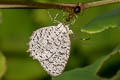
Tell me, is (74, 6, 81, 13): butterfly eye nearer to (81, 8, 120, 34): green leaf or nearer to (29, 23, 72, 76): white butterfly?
(81, 8, 120, 34): green leaf

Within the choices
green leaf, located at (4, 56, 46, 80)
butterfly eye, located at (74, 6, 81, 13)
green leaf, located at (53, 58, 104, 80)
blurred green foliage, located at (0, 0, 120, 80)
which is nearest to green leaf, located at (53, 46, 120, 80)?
green leaf, located at (53, 58, 104, 80)

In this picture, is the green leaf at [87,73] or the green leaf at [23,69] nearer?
the green leaf at [87,73]

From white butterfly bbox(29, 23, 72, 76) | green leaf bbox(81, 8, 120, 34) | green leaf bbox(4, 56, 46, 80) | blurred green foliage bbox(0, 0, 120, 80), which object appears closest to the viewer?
green leaf bbox(81, 8, 120, 34)

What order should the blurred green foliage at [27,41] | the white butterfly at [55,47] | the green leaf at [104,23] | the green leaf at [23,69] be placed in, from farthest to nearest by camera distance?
the green leaf at [23,69] < the blurred green foliage at [27,41] < the white butterfly at [55,47] < the green leaf at [104,23]

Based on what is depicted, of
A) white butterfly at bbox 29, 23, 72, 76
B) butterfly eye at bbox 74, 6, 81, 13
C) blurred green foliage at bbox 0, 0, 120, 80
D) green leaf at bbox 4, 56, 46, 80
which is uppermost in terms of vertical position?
butterfly eye at bbox 74, 6, 81, 13

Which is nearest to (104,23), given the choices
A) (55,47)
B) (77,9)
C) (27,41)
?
(77,9)

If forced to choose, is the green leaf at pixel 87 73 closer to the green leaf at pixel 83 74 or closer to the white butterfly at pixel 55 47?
the green leaf at pixel 83 74

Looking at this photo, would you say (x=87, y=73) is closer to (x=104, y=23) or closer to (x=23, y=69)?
(x=104, y=23)

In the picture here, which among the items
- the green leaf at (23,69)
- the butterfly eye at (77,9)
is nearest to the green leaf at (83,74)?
the butterfly eye at (77,9)

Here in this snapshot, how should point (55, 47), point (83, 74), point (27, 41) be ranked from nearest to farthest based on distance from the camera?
point (83, 74), point (55, 47), point (27, 41)
